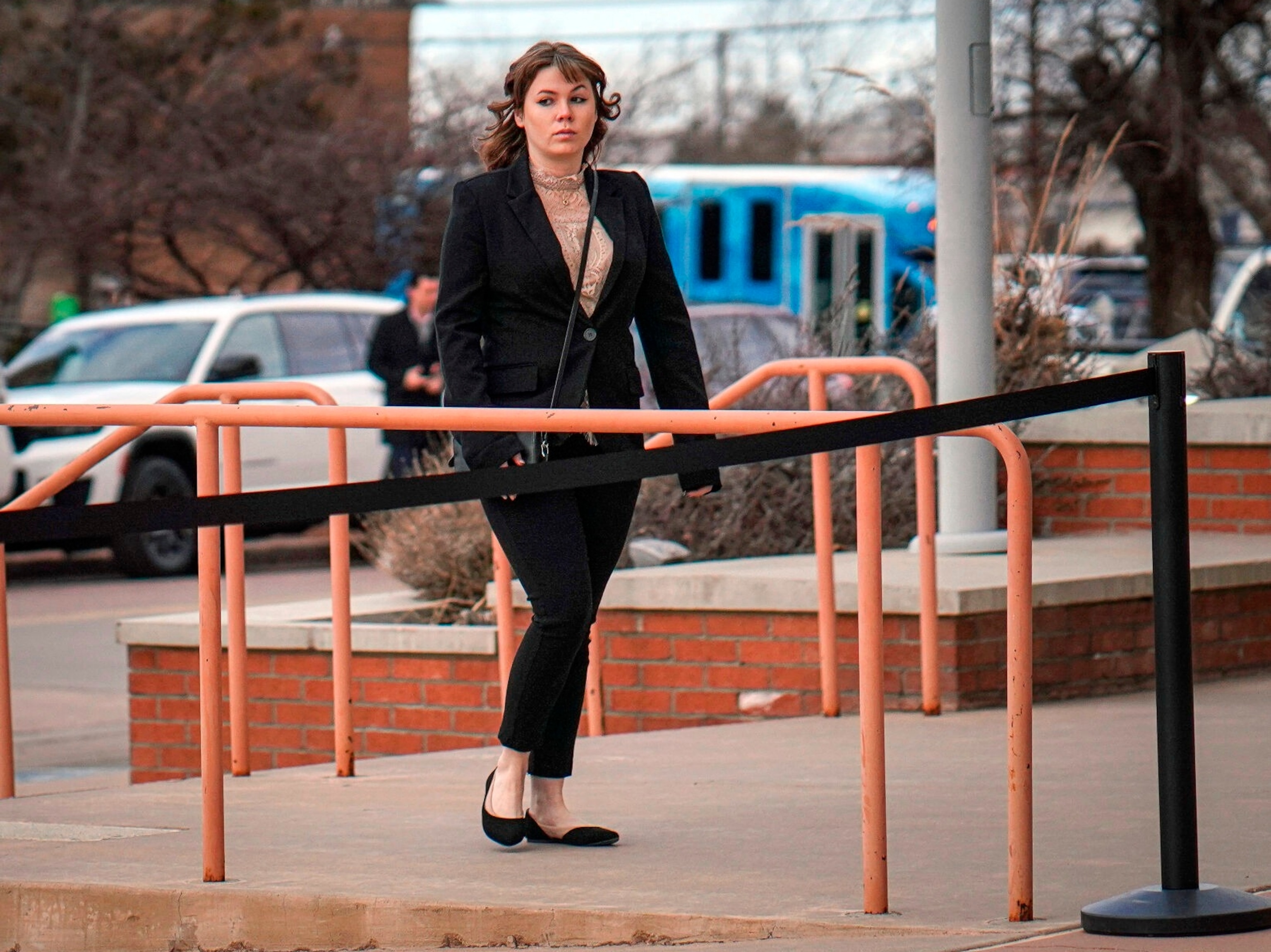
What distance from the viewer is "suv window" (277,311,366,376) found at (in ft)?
53.1

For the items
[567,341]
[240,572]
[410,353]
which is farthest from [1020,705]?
[410,353]

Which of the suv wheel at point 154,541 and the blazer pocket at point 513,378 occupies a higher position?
the blazer pocket at point 513,378

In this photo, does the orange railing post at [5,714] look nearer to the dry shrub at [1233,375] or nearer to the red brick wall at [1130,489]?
the red brick wall at [1130,489]

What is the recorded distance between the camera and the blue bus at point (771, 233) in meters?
24.5

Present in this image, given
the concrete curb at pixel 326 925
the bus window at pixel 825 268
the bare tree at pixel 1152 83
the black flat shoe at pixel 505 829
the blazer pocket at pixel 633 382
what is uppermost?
the bare tree at pixel 1152 83

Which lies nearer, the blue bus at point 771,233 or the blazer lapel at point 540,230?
the blazer lapel at point 540,230

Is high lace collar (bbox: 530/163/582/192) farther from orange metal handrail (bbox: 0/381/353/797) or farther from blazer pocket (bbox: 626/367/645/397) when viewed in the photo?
orange metal handrail (bbox: 0/381/353/797)

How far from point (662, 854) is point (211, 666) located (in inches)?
43.2

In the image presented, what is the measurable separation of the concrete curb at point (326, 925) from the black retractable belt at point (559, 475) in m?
0.89

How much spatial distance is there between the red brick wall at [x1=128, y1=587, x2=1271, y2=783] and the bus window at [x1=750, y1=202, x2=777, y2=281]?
677 inches

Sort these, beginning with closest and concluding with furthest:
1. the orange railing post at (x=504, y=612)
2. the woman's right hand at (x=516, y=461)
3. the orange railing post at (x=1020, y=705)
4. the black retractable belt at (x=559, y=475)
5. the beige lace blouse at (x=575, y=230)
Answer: the black retractable belt at (x=559, y=475), the orange railing post at (x=1020, y=705), the woman's right hand at (x=516, y=461), the beige lace blouse at (x=575, y=230), the orange railing post at (x=504, y=612)

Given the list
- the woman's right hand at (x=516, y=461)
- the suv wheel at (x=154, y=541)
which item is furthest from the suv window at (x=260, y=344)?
the woman's right hand at (x=516, y=461)

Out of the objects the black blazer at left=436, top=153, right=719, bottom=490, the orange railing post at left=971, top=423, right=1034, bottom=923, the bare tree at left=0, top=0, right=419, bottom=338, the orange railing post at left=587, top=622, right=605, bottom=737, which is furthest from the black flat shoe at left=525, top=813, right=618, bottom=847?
the bare tree at left=0, top=0, right=419, bottom=338

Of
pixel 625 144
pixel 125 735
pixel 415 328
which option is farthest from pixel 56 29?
pixel 125 735
